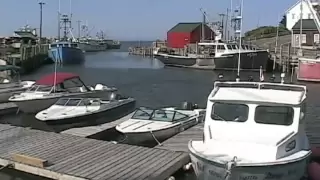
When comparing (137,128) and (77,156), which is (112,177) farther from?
(137,128)

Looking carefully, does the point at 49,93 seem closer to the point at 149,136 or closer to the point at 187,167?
the point at 149,136

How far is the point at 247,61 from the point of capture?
2124 inches

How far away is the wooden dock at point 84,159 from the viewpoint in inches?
426

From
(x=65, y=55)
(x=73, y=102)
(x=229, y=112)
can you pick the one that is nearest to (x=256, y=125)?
(x=229, y=112)

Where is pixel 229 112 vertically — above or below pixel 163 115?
above

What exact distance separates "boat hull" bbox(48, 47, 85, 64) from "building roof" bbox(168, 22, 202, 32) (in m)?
18.4

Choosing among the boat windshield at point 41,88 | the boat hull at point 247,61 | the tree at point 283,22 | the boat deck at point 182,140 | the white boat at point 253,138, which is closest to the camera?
the white boat at point 253,138

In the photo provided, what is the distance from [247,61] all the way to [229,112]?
143 feet

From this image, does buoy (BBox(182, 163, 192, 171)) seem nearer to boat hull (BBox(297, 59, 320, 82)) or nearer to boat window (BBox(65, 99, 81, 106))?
boat window (BBox(65, 99, 81, 106))

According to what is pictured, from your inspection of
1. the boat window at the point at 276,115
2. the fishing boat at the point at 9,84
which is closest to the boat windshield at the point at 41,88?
the fishing boat at the point at 9,84

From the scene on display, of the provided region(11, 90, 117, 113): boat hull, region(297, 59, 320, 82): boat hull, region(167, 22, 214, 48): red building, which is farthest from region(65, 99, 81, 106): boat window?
region(167, 22, 214, 48): red building

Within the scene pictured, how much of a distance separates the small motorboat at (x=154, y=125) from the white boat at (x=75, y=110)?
3.65 m

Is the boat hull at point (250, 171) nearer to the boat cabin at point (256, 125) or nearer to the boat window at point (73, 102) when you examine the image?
the boat cabin at point (256, 125)

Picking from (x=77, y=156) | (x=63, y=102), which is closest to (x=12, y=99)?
(x=63, y=102)
